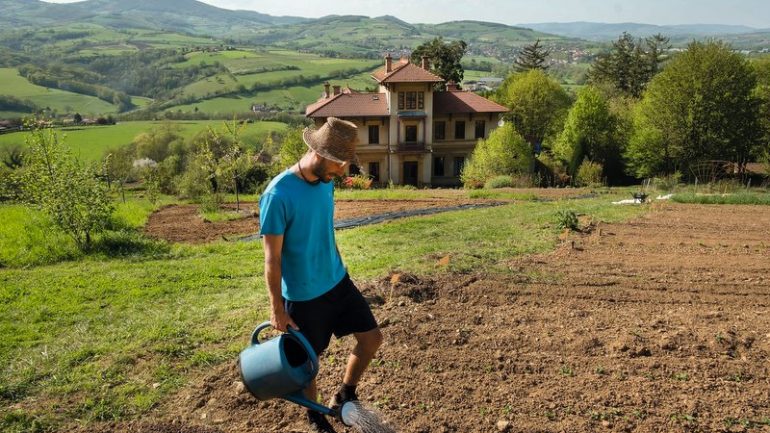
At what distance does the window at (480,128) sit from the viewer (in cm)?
3709

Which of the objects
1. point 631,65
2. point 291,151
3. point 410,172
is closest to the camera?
point 291,151

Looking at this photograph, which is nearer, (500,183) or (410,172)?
(500,183)

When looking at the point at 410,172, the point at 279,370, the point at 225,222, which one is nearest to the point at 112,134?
the point at 410,172

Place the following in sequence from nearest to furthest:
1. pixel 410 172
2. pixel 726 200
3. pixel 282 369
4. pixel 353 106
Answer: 1. pixel 282 369
2. pixel 726 200
3. pixel 353 106
4. pixel 410 172

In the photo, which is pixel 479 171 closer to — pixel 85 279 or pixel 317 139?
pixel 85 279

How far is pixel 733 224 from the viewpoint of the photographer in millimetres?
12117

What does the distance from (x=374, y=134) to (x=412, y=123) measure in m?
2.54

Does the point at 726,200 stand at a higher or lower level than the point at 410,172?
higher

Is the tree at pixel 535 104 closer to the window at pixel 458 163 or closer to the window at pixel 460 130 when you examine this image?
the window at pixel 460 130

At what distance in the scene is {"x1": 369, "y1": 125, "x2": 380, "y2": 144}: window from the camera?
35.5 m

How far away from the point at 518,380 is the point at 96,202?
1000cm

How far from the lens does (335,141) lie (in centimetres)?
352

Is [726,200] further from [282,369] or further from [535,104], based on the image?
[535,104]

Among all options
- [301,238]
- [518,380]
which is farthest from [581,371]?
[301,238]
